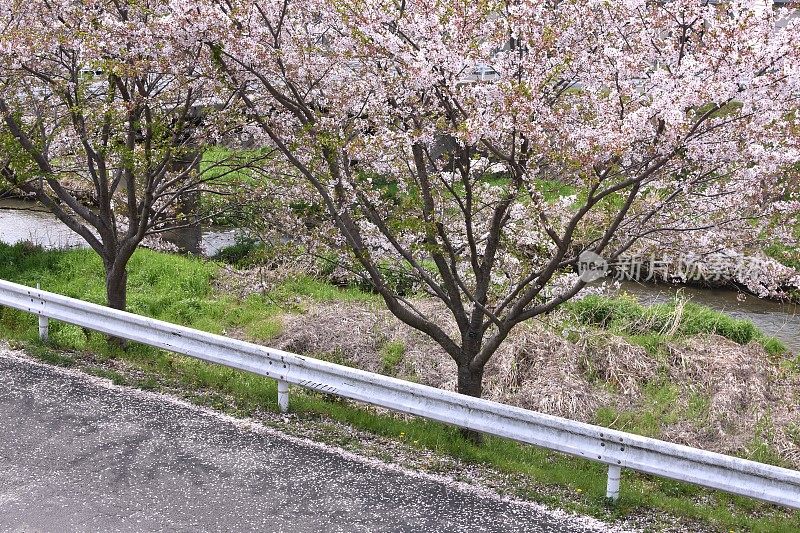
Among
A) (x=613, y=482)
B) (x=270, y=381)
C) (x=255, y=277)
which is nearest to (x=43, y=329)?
(x=270, y=381)

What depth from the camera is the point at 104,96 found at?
9.80 m

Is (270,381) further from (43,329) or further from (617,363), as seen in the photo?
(617,363)

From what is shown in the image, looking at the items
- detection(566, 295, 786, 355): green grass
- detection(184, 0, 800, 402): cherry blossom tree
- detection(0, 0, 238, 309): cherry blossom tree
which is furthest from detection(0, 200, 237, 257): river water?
detection(184, 0, 800, 402): cherry blossom tree

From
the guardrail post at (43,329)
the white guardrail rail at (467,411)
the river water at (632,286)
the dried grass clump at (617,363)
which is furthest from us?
the river water at (632,286)

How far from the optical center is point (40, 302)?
9.06 metres

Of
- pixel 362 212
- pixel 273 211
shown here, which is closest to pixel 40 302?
pixel 273 211

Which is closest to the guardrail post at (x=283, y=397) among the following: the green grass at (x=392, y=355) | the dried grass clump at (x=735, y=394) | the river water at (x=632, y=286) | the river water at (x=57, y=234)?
the green grass at (x=392, y=355)

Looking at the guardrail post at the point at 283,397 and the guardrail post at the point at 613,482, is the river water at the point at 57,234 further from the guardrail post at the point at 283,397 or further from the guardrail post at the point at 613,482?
the guardrail post at the point at 613,482

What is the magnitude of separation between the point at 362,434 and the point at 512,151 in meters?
2.77

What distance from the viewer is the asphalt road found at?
5715mm

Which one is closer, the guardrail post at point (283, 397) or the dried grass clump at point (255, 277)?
the guardrail post at point (283, 397)

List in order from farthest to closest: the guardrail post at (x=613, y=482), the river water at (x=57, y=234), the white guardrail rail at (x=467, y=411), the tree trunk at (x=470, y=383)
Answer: the river water at (x=57, y=234), the tree trunk at (x=470, y=383), the guardrail post at (x=613, y=482), the white guardrail rail at (x=467, y=411)

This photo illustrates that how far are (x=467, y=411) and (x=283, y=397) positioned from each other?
1.81 metres

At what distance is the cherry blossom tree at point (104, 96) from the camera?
7.88m
